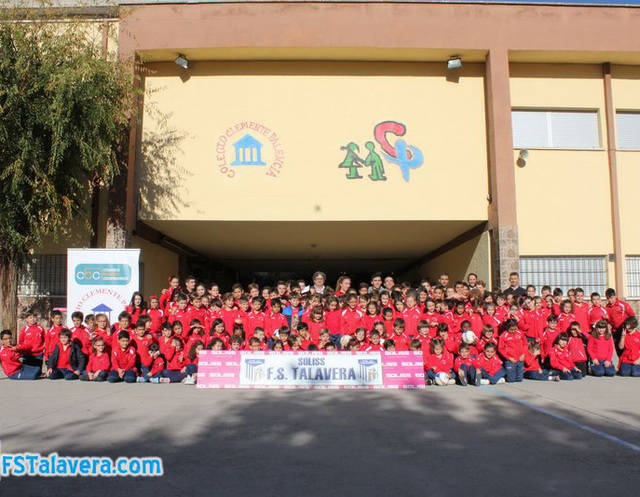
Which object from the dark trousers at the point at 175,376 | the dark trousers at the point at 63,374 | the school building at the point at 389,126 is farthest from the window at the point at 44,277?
the dark trousers at the point at 175,376

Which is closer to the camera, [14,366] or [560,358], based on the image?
[560,358]

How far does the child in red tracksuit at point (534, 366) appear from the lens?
9.05 meters

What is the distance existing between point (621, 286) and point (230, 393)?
33.7 ft

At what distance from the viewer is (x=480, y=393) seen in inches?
293

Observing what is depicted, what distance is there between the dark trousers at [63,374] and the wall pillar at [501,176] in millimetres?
9066

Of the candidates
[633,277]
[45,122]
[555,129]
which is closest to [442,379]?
[633,277]

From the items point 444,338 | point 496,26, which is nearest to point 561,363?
point 444,338

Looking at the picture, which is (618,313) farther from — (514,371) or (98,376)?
(98,376)

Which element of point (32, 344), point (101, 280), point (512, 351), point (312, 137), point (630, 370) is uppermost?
point (312, 137)

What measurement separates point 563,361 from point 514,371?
1.03 metres

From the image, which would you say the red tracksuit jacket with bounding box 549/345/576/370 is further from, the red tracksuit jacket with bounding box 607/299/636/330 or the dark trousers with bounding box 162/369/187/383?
the dark trousers with bounding box 162/369/187/383

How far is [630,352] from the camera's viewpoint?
9.73 meters

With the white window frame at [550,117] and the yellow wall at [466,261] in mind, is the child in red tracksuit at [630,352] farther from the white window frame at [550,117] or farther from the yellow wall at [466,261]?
the white window frame at [550,117]

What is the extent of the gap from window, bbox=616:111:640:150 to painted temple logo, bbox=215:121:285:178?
28.4 ft
